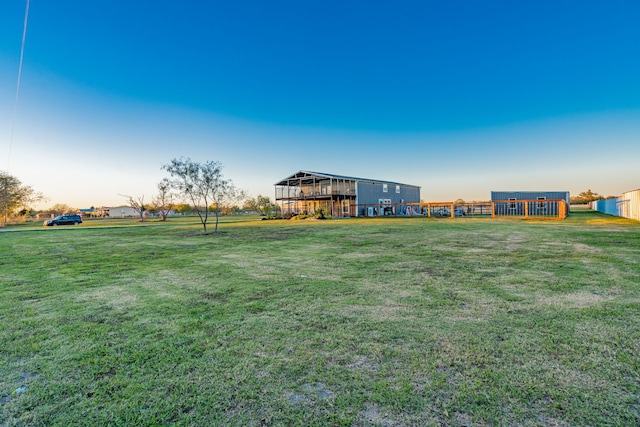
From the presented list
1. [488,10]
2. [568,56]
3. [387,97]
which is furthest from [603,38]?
[387,97]

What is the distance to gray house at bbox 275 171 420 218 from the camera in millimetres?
36438

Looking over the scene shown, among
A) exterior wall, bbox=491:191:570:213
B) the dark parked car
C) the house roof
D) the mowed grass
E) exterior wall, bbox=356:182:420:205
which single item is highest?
the house roof

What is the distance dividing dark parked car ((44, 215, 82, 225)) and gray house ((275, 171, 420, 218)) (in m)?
25.7

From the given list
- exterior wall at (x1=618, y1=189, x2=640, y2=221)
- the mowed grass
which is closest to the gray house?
exterior wall at (x1=618, y1=189, x2=640, y2=221)

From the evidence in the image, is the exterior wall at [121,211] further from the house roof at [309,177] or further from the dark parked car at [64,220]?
the house roof at [309,177]

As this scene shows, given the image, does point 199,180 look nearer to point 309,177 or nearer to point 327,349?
point 327,349

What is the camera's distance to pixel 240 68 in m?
20.1

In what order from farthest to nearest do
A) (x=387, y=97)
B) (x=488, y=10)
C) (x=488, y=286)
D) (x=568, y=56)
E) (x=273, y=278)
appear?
(x=387, y=97) < (x=568, y=56) < (x=488, y=10) < (x=273, y=278) < (x=488, y=286)

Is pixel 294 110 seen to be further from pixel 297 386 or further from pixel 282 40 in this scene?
pixel 297 386

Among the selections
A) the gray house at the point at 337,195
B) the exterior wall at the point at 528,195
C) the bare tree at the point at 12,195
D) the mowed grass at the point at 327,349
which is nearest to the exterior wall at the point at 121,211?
the bare tree at the point at 12,195

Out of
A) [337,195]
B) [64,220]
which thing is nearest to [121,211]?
[64,220]

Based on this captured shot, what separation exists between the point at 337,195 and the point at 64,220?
33.8 m

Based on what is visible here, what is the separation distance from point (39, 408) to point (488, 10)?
78.0 ft

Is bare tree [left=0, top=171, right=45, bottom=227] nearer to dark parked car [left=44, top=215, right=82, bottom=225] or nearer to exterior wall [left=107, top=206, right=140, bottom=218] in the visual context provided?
dark parked car [left=44, top=215, right=82, bottom=225]
